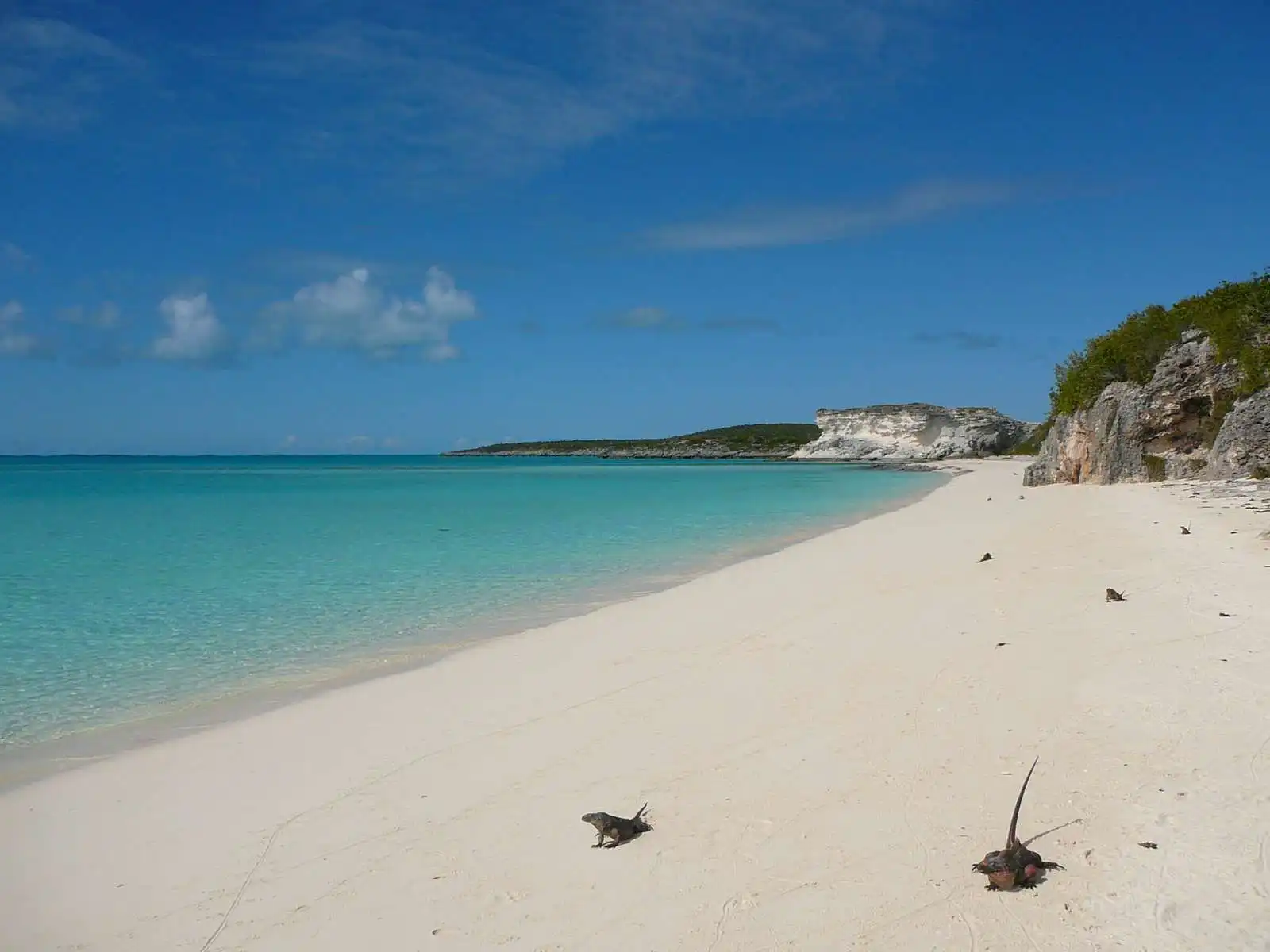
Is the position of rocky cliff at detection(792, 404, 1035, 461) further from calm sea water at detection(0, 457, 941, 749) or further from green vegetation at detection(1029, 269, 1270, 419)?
calm sea water at detection(0, 457, 941, 749)

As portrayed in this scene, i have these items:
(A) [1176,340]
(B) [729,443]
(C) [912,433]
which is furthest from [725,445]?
(A) [1176,340]

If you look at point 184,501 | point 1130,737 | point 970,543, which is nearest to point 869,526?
point 970,543

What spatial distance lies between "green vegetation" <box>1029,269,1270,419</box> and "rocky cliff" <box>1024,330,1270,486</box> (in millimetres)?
424

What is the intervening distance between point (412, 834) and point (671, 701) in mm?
2417

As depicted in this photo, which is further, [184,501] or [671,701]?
[184,501]

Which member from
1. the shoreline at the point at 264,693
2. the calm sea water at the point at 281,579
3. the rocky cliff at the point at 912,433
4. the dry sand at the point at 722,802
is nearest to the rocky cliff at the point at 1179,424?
the calm sea water at the point at 281,579

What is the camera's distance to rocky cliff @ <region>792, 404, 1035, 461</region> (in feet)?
333

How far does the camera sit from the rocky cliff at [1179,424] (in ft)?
67.3

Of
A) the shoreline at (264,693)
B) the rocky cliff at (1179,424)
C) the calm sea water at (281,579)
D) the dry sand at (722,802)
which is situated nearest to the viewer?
the dry sand at (722,802)

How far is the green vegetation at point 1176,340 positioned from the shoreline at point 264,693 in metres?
19.0

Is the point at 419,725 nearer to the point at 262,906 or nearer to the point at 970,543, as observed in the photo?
the point at 262,906

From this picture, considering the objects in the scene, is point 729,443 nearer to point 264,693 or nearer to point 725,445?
point 725,445

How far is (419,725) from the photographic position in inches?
244

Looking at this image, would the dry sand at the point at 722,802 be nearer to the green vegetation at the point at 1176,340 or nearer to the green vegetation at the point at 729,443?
the green vegetation at the point at 1176,340
